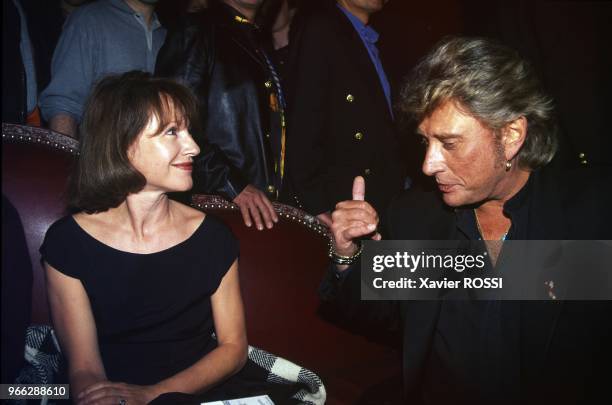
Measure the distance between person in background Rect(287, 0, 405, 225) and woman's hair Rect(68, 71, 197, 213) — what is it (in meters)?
0.70

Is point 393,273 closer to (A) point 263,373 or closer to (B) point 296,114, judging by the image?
(A) point 263,373

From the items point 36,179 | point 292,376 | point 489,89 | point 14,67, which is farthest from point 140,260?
point 489,89

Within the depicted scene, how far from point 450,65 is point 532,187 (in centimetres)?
49

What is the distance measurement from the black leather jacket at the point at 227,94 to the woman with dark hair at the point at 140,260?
1.22 ft

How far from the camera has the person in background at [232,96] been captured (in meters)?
2.25

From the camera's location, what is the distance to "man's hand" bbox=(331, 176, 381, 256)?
1737 millimetres

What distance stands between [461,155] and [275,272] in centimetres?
80

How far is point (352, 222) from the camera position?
175 centimetres

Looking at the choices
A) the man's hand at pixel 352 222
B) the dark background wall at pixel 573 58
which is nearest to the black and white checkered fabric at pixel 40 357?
the man's hand at pixel 352 222

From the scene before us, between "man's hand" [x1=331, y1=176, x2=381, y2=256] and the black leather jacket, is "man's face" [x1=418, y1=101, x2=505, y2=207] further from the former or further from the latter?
the black leather jacket

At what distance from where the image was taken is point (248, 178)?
2426mm

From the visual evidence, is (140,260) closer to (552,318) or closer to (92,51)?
(92,51)

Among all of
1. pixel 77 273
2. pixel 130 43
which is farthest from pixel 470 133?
pixel 130 43

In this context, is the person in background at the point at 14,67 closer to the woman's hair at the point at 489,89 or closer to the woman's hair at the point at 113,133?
the woman's hair at the point at 113,133
